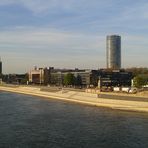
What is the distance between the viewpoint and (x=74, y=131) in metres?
41.7

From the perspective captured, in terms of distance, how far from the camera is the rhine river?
35.7 m

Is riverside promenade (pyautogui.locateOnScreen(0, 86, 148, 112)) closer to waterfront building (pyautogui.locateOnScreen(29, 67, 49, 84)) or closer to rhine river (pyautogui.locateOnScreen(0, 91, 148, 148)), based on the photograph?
rhine river (pyautogui.locateOnScreen(0, 91, 148, 148))

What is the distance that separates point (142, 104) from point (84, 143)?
30.5 metres

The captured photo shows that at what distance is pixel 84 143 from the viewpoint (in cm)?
3578

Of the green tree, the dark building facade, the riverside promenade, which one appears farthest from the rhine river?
the dark building facade

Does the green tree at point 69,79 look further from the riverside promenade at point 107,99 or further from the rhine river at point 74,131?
the rhine river at point 74,131

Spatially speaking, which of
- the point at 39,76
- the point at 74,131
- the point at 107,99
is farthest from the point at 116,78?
the point at 74,131

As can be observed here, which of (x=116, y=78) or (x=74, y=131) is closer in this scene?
(x=74, y=131)

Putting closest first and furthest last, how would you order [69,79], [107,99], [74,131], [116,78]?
1. [74,131]
2. [107,99]
3. [69,79]
4. [116,78]

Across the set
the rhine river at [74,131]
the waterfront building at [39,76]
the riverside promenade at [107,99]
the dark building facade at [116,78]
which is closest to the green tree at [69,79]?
the dark building facade at [116,78]

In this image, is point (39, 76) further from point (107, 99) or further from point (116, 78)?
point (107, 99)

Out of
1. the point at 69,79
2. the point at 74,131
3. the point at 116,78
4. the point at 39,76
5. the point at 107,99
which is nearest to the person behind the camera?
the point at 74,131

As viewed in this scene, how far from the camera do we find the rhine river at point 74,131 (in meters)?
35.7

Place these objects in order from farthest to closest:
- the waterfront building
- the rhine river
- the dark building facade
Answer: the waterfront building < the dark building facade < the rhine river
